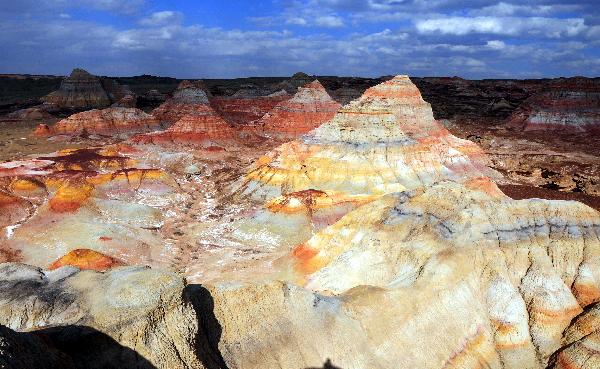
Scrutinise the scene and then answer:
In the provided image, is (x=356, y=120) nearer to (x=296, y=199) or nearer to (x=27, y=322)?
(x=296, y=199)

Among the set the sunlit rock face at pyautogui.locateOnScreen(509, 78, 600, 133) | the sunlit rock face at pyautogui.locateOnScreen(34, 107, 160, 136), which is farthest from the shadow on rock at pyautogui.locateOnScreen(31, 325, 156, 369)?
the sunlit rock face at pyautogui.locateOnScreen(509, 78, 600, 133)

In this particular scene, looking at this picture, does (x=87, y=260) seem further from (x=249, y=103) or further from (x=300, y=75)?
(x=300, y=75)

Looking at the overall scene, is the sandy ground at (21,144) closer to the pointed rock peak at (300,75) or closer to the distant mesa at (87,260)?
the distant mesa at (87,260)

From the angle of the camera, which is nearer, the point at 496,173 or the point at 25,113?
the point at 496,173

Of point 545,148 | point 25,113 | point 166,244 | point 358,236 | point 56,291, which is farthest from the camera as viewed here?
point 25,113

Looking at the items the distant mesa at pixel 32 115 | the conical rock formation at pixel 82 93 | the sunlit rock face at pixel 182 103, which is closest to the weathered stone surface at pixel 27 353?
the sunlit rock face at pixel 182 103

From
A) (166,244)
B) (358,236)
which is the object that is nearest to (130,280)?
(358,236)

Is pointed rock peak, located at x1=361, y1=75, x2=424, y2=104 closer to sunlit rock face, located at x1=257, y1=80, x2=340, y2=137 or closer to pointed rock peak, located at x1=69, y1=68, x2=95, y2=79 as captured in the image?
sunlit rock face, located at x1=257, y1=80, x2=340, y2=137
